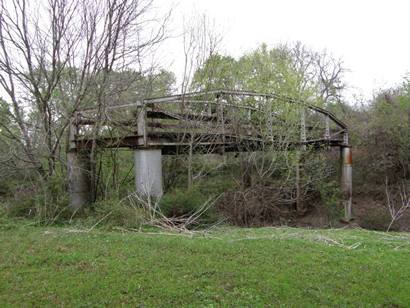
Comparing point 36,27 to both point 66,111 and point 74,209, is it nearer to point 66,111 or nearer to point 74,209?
point 66,111

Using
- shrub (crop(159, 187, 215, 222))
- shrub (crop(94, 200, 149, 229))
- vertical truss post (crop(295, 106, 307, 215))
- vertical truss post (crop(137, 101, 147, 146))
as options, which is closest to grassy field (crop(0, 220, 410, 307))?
shrub (crop(94, 200, 149, 229))

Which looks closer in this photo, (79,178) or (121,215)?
(121,215)

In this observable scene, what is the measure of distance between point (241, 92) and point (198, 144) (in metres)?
2.34

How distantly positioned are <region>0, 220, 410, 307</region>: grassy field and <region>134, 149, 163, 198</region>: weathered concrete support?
9.23 ft

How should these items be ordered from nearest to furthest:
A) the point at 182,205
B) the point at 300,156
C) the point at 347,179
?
1. the point at 182,205
2. the point at 300,156
3. the point at 347,179

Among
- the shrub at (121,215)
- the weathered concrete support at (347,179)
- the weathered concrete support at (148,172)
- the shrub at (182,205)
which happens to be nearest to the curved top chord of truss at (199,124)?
the weathered concrete support at (148,172)

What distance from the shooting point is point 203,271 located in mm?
4910

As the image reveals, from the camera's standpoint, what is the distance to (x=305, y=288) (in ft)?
14.2

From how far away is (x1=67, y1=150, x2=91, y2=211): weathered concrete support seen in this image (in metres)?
10.6

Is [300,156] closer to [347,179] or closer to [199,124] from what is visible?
[199,124]

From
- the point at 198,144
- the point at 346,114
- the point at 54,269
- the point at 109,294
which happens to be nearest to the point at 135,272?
the point at 109,294

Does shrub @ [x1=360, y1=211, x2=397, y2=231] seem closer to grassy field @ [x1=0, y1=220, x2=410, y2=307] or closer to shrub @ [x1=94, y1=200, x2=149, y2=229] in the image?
grassy field @ [x1=0, y1=220, x2=410, y2=307]

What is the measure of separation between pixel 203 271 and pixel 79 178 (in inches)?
270

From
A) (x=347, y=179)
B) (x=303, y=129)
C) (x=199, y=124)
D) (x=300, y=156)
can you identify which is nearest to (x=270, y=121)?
(x=303, y=129)
